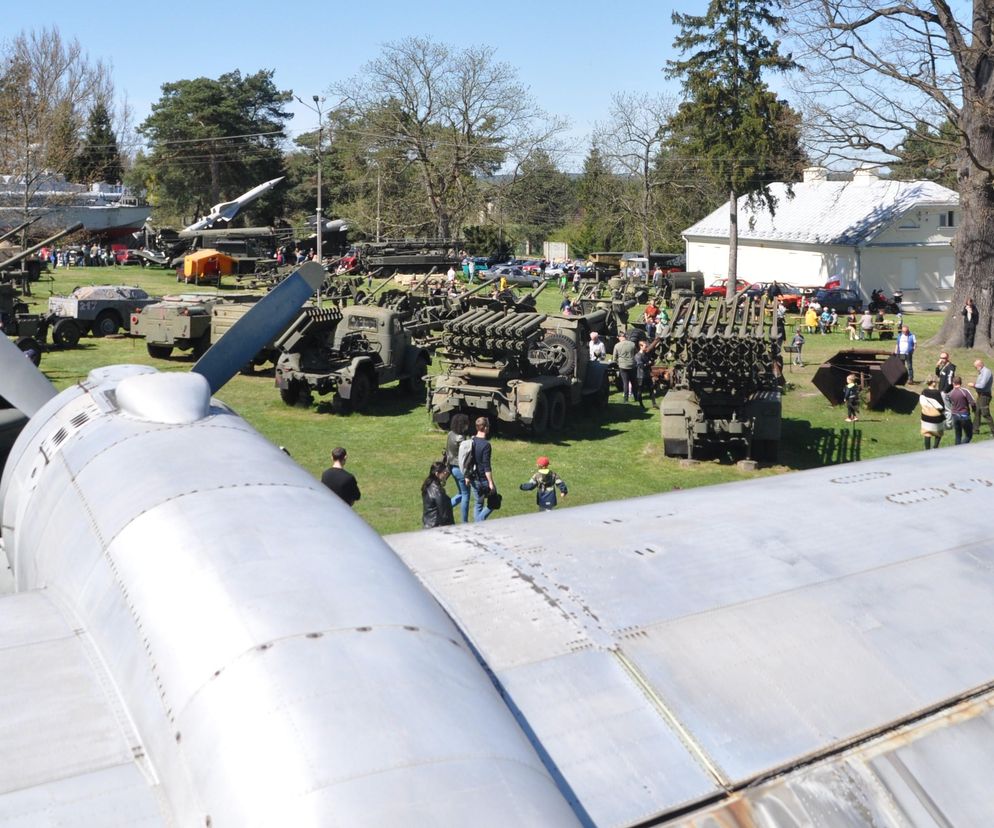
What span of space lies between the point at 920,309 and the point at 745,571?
131ft

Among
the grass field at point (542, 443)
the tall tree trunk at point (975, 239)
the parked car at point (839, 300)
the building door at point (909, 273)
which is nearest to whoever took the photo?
the grass field at point (542, 443)

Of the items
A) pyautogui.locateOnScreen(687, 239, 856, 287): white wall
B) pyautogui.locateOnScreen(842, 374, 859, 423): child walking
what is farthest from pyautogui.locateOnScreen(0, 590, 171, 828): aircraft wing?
pyautogui.locateOnScreen(687, 239, 856, 287): white wall

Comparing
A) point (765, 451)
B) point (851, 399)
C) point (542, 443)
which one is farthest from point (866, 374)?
point (542, 443)

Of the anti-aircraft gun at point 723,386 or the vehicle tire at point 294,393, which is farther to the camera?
the vehicle tire at point 294,393

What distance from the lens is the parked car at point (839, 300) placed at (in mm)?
37969

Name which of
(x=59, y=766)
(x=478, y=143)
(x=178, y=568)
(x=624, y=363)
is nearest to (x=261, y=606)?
(x=178, y=568)

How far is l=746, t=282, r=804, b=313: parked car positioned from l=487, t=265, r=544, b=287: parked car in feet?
31.4

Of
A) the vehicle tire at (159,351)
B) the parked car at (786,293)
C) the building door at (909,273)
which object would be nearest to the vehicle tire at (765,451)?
the vehicle tire at (159,351)

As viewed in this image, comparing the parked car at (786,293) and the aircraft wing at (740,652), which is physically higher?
the parked car at (786,293)

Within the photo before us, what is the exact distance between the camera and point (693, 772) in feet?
11.6

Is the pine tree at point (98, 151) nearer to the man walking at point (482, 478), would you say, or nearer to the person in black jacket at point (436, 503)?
the man walking at point (482, 478)

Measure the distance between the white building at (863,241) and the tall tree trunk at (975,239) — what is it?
43.1 ft

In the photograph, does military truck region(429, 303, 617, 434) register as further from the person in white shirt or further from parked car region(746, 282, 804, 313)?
parked car region(746, 282, 804, 313)

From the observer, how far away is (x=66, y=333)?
27094 mm
